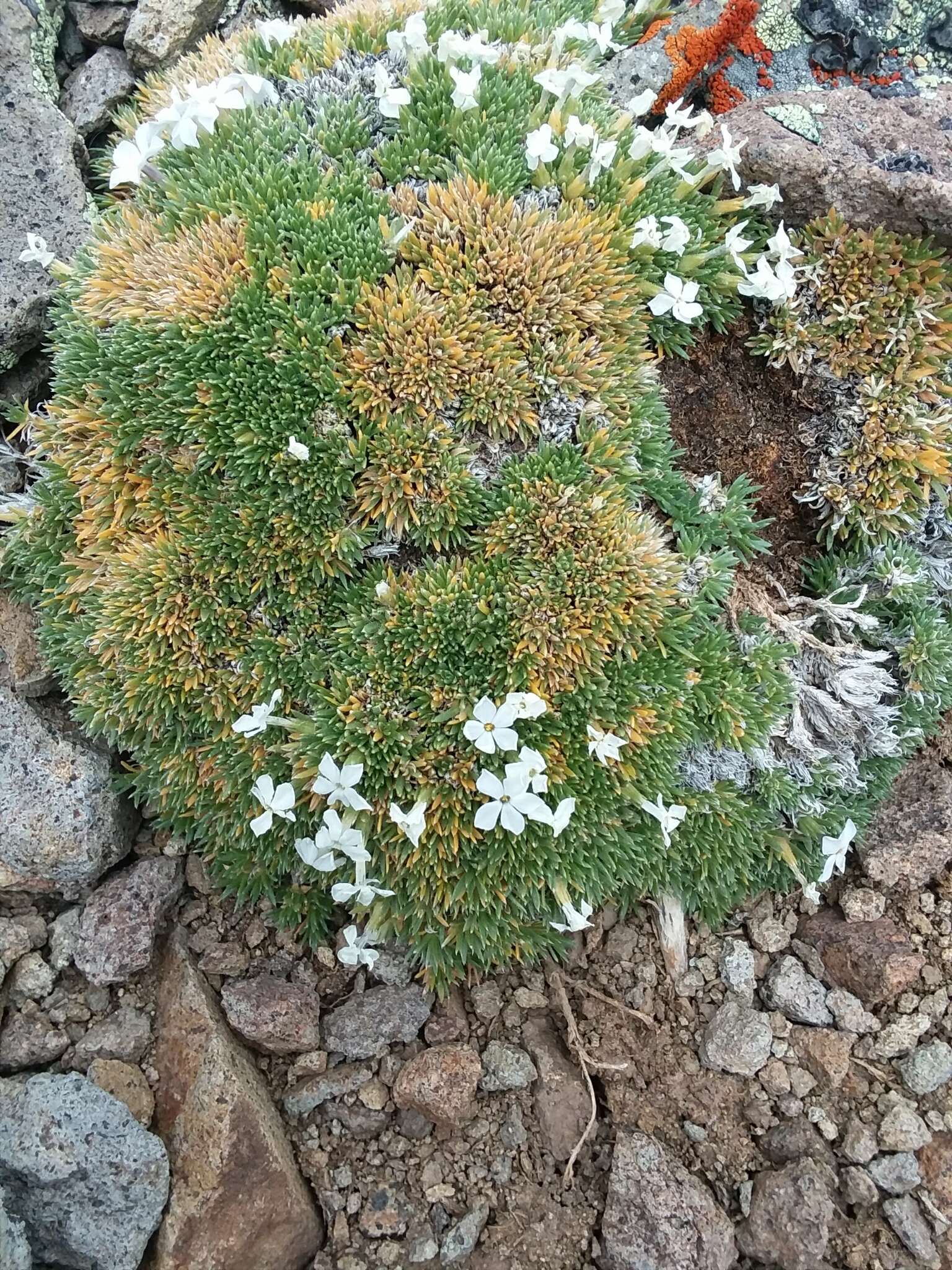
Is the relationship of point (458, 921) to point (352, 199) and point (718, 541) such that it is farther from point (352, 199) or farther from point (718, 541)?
point (352, 199)

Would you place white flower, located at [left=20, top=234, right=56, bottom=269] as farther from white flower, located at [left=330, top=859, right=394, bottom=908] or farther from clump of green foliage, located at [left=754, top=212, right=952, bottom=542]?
clump of green foliage, located at [left=754, top=212, right=952, bottom=542]

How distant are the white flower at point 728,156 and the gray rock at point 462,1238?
162 inches

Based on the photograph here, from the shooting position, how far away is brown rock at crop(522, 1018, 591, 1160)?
367cm

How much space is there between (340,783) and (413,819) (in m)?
0.29

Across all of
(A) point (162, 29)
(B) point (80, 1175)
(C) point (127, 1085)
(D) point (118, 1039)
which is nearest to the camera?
(B) point (80, 1175)

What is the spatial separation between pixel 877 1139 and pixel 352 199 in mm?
4185

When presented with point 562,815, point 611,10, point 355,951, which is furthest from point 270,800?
point 611,10

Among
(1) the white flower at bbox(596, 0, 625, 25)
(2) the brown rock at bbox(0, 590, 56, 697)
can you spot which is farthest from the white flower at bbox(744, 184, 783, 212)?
(2) the brown rock at bbox(0, 590, 56, 697)

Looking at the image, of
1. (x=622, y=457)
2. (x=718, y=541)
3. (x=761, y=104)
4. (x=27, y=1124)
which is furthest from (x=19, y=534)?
(x=761, y=104)

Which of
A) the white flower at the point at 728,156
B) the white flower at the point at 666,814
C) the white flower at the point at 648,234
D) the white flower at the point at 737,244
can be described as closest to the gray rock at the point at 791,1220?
the white flower at the point at 666,814

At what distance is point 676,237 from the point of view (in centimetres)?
366

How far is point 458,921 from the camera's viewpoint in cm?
367

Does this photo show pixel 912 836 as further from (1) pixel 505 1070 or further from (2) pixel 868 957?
(1) pixel 505 1070

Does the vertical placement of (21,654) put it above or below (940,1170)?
above
